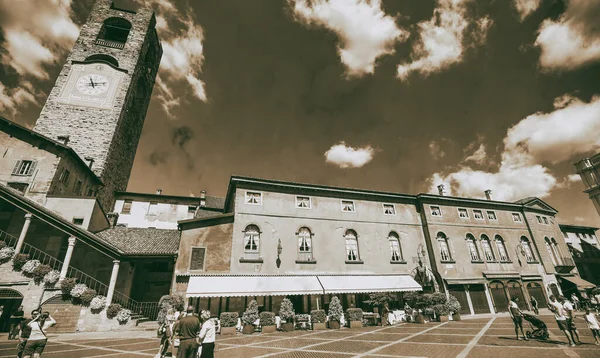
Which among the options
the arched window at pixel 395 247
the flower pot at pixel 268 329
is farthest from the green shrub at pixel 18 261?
the arched window at pixel 395 247

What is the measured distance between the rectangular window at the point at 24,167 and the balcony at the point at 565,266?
4568cm

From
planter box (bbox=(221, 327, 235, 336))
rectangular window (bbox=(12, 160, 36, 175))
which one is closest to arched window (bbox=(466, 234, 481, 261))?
planter box (bbox=(221, 327, 235, 336))

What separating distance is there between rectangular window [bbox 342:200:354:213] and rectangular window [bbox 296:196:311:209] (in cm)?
300

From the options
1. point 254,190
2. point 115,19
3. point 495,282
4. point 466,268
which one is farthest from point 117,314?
point 115,19

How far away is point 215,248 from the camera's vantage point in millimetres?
16859

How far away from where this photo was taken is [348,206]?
69.3 feet

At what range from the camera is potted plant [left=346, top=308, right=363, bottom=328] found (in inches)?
608

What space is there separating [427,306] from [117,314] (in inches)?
747

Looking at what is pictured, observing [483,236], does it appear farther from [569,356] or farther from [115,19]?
[115,19]

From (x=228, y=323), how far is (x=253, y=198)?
8099 mm

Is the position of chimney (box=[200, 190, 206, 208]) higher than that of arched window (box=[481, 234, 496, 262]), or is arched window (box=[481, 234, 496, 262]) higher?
chimney (box=[200, 190, 206, 208])

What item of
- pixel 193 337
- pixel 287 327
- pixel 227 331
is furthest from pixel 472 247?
pixel 193 337

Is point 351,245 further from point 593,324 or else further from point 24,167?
point 24,167

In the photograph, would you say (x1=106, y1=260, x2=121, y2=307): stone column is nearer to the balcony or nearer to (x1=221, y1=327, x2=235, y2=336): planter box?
(x1=221, y1=327, x2=235, y2=336): planter box
